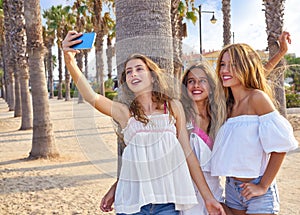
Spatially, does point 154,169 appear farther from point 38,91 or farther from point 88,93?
point 38,91

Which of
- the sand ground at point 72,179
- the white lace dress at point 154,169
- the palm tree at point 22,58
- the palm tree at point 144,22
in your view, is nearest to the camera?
the white lace dress at point 154,169

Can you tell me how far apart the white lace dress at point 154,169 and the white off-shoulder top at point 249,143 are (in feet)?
0.75

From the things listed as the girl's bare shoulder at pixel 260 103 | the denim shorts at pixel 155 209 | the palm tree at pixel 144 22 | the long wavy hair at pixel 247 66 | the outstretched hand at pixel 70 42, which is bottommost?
the denim shorts at pixel 155 209

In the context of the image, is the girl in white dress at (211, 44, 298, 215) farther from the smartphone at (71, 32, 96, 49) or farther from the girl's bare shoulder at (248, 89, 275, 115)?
the smartphone at (71, 32, 96, 49)

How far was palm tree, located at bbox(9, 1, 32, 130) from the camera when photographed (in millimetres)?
11750

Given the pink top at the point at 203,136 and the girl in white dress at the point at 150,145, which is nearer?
the girl in white dress at the point at 150,145

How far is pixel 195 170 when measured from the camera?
1.84 m

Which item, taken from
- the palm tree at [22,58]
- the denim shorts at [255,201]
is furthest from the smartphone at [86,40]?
the palm tree at [22,58]

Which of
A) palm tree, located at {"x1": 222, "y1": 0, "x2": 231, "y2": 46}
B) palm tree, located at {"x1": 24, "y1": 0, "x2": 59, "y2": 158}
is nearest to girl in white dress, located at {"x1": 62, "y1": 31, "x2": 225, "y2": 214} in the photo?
palm tree, located at {"x1": 24, "y1": 0, "x2": 59, "y2": 158}

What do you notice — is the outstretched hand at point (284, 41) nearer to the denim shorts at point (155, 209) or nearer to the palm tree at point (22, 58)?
the denim shorts at point (155, 209)

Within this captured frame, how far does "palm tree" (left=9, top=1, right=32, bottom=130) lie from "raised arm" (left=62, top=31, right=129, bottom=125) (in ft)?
34.3

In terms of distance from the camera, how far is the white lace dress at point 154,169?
1.76 m

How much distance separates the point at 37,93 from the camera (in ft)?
25.2

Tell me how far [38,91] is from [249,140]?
664 cm
